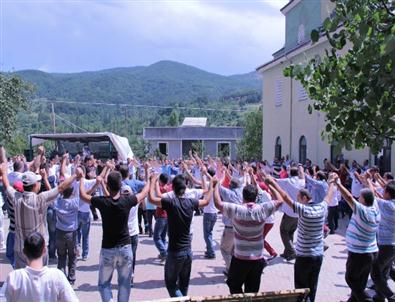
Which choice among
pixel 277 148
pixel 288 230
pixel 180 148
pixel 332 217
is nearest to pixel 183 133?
pixel 180 148

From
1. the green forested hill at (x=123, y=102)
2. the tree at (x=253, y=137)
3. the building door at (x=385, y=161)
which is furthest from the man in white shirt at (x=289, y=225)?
the green forested hill at (x=123, y=102)

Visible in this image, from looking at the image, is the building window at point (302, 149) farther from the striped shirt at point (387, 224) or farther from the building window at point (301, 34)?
the striped shirt at point (387, 224)

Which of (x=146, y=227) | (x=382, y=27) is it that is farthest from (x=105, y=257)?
(x=146, y=227)

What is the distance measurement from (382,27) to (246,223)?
3185 mm

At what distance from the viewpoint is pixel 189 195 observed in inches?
275

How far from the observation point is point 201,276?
31.7 ft

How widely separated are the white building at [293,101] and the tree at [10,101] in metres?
14.0

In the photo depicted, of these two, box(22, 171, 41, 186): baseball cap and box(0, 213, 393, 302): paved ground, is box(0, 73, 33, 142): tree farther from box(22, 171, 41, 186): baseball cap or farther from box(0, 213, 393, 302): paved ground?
box(22, 171, 41, 186): baseball cap

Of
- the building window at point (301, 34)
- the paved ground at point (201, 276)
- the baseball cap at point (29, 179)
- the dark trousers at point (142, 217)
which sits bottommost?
the paved ground at point (201, 276)

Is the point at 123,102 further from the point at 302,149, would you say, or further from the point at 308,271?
the point at 308,271

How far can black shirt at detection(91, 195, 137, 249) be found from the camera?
20.0 feet

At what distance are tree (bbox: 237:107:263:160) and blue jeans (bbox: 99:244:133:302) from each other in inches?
1597

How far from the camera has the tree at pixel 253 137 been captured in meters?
47.1

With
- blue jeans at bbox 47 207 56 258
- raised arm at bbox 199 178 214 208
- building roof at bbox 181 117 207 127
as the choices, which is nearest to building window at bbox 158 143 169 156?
building roof at bbox 181 117 207 127
